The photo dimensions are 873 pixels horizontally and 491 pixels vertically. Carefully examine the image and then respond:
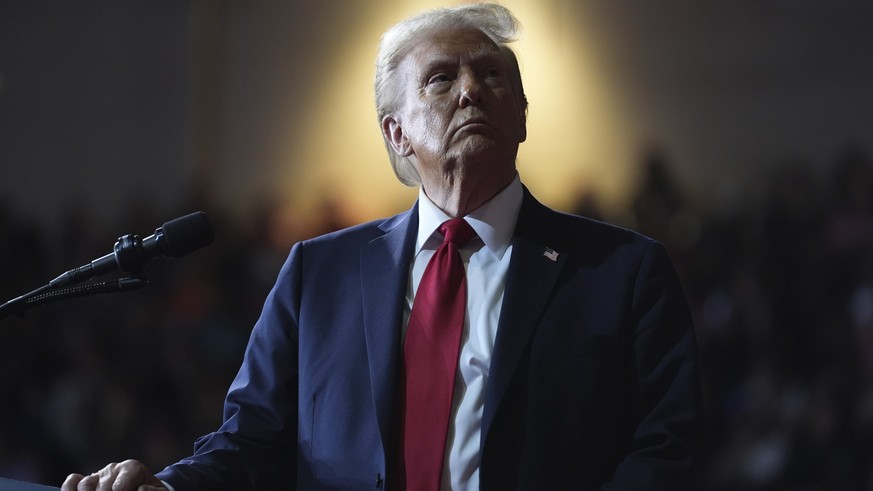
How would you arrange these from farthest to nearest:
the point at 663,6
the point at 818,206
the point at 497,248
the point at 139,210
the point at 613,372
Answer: the point at 139,210 < the point at 663,6 < the point at 818,206 < the point at 497,248 < the point at 613,372

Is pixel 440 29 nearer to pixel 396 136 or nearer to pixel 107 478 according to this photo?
pixel 396 136

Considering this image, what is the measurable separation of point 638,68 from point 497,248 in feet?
11.6

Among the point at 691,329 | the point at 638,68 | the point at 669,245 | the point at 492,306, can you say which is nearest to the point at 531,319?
the point at 492,306

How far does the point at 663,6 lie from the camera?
489 centimetres

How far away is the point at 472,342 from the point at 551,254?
0.63ft

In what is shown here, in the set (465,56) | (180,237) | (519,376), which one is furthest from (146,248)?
(465,56)

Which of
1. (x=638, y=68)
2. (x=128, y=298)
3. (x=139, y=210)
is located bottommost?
(x=128, y=298)

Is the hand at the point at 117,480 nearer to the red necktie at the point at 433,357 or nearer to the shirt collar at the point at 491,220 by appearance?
the red necktie at the point at 433,357

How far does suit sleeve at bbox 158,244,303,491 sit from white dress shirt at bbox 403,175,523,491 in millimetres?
225

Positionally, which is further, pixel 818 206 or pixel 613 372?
→ pixel 818 206

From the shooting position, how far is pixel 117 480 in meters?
1.36

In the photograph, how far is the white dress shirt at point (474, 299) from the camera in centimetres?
147

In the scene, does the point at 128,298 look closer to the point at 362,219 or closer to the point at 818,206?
the point at 362,219

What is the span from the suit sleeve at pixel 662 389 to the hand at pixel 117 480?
641 millimetres
